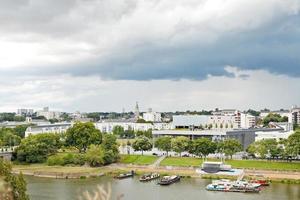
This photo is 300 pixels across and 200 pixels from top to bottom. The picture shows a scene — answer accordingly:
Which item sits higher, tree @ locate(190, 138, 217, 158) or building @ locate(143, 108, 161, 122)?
building @ locate(143, 108, 161, 122)

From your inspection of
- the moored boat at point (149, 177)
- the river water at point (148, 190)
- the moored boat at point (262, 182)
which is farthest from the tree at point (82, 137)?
the moored boat at point (262, 182)

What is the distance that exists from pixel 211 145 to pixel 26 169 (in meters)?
16.3

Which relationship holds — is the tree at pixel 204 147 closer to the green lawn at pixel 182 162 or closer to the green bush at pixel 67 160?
the green lawn at pixel 182 162

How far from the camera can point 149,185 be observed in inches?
1300

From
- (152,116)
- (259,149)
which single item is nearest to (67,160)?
(259,149)

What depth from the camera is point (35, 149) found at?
43.7 metres

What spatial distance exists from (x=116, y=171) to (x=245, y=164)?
1065 centimetres

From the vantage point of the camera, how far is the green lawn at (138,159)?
43.7 m

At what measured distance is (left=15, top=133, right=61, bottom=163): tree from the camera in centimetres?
4369

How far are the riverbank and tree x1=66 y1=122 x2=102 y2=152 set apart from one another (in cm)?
506

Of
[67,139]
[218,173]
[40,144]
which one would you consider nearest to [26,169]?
[40,144]

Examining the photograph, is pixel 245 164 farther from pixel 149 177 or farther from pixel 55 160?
pixel 55 160

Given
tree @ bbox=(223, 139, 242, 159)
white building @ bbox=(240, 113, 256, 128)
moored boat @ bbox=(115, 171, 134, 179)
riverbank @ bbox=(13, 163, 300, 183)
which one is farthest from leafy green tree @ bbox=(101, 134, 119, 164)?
white building @ bbox=(240, 113, 256, 128)

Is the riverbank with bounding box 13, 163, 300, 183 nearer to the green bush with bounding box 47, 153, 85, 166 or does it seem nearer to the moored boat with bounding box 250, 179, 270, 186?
the green bush with bounding box 47, 153, 85, 166
